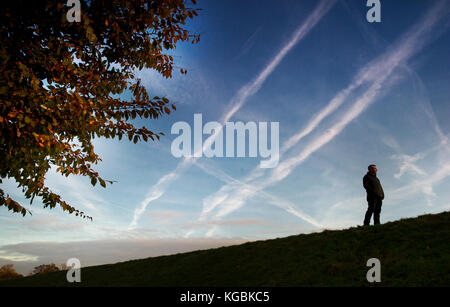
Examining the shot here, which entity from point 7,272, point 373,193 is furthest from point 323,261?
point 7,272

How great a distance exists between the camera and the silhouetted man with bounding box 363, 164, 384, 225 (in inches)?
560

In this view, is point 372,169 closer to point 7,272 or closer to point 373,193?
point 373,193

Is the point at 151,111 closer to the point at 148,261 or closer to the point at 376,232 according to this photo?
the point at 376,232

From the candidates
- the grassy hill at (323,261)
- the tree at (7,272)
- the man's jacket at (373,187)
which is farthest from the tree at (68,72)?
the tree at (7,272)

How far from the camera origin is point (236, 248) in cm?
1734

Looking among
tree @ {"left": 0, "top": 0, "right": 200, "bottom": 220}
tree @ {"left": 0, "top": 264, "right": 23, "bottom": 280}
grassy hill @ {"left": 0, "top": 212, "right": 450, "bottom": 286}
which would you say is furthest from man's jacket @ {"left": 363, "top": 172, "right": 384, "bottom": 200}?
tree @ {"left": 0, "top": 264, "right": 23, "bottom": 280}

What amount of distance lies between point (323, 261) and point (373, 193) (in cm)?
474

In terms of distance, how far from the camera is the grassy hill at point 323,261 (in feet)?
31.0

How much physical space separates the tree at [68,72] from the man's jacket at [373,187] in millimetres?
11068

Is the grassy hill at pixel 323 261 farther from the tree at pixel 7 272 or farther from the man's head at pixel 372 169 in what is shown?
the tree at pixel 7 272

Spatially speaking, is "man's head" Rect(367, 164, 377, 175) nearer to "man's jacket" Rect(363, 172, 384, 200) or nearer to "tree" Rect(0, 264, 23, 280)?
"man's jacket" Rect(363, 172, 384, 200)

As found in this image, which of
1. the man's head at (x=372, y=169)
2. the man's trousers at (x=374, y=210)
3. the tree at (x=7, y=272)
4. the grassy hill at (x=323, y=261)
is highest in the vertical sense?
the man's head at (x=372, y=169)

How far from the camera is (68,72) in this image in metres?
6.43
